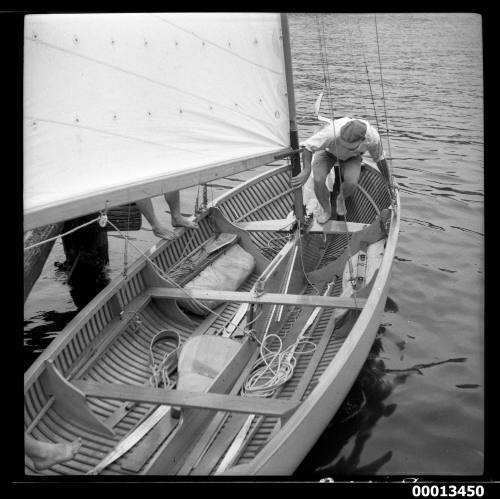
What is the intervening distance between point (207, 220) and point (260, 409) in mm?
3595

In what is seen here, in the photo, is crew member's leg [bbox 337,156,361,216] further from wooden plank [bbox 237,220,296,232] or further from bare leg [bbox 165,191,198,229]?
bare leg [bbox 165,191,198,229]

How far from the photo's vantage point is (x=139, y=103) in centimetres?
476

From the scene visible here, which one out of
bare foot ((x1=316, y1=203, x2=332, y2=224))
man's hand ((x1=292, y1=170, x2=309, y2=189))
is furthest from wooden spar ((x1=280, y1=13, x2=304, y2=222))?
bare foot ((x1=316, y1=203, x2=332, y2=224))

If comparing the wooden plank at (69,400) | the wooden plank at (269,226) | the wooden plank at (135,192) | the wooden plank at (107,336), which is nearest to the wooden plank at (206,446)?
the wooden plank at (69,400)

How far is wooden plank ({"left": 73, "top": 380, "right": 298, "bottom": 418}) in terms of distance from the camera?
4.29 m

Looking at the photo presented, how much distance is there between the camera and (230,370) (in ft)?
17.0

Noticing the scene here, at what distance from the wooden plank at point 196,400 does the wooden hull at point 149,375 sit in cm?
3

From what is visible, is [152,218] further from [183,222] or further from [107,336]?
[107,336]

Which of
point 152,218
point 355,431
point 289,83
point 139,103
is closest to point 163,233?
point 152,218

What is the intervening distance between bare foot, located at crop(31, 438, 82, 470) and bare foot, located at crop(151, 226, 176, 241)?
8.98 feet

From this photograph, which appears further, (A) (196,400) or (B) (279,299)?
(B) (279,299)

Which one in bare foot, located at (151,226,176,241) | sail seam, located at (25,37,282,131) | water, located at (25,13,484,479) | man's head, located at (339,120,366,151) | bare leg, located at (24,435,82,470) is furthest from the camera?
man's head, located at (339,120,366,151)

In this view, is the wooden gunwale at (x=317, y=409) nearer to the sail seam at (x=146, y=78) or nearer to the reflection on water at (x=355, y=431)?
the reflection on water at (x=355, y=431)

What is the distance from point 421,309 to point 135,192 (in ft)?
14.0
